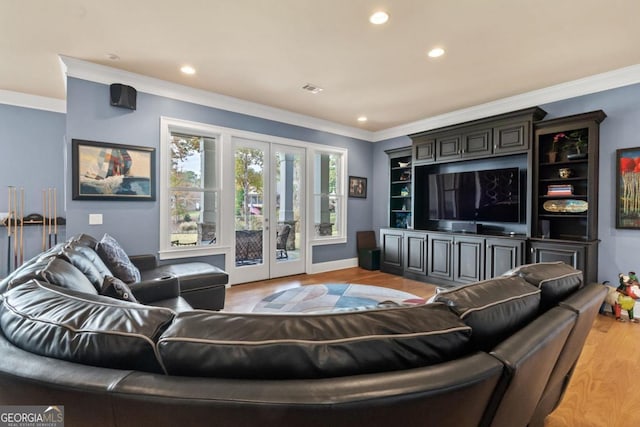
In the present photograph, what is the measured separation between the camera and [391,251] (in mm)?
5371

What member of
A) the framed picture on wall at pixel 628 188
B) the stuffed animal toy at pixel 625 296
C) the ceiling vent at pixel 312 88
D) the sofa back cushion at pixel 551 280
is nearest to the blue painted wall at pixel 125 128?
the ceiling vent at pixel 312 88

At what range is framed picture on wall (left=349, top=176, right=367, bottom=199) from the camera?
5.89 meters

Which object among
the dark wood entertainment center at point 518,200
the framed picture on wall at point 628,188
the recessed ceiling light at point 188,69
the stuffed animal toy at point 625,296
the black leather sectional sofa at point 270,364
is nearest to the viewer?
the black leather sectional sofa at point 270,364

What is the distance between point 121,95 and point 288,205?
2.70 m

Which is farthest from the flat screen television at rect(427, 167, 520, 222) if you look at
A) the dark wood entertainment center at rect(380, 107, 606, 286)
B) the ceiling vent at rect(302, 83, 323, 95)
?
the ceiling vent at rect(302, 83, 323, 95)

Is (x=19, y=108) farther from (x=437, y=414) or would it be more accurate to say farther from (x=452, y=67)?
(x=437, y=414)

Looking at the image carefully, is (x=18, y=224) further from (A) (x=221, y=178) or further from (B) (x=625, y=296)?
(B) (x=625, y=296)

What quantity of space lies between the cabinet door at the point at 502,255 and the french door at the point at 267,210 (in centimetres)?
282

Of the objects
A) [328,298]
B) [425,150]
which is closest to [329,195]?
[425,150]

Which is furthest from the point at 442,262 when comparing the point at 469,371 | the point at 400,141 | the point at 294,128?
the point at 469,371

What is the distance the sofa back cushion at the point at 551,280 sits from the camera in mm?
1352

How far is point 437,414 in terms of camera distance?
712 millimetres

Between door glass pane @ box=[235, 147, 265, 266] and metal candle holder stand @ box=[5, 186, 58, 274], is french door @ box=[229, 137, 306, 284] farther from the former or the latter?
metal candle holder stand @ box=[5, 186, 58, 274]

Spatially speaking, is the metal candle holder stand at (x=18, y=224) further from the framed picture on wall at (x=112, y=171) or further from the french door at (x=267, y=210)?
the french door at (x=267, y=210)
